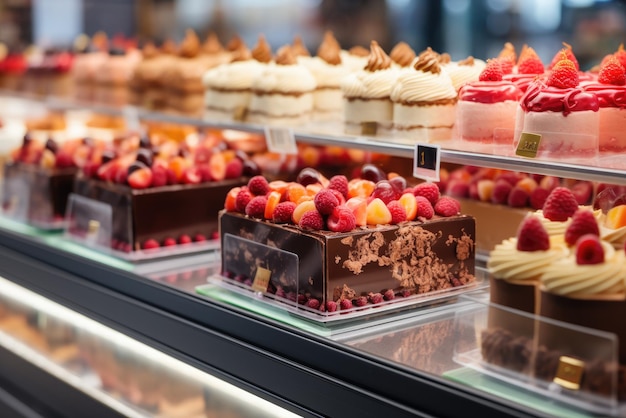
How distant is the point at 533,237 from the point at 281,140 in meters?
1.46

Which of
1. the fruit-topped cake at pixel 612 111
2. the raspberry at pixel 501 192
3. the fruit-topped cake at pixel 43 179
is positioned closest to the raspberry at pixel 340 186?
the raspberry at pixel 501 192

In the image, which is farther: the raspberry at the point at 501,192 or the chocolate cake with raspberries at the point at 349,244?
the raspberry at the point at 501,192

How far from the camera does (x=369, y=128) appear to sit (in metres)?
2.83

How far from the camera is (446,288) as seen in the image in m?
2.41

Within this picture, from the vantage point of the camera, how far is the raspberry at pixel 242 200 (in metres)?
2.59

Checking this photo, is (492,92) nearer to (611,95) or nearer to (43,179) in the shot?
(611,95)

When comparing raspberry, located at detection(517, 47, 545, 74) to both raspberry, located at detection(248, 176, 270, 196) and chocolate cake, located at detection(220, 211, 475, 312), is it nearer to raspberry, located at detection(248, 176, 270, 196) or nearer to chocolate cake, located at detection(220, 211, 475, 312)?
chocolate cake, located at detection(220, 211, 475, 312)

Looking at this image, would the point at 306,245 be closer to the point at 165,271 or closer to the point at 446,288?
the point at 446,288

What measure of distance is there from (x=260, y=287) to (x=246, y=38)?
5.76 m

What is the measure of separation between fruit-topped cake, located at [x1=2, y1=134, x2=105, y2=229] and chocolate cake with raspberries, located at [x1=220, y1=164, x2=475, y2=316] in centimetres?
138

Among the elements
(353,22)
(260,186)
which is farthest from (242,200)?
(353,22)

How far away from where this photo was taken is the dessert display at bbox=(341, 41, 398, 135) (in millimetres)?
2783

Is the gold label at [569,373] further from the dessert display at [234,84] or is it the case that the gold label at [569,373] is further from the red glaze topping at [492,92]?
the dessert display at [234,84]

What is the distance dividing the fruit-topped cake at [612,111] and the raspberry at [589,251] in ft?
1.61
